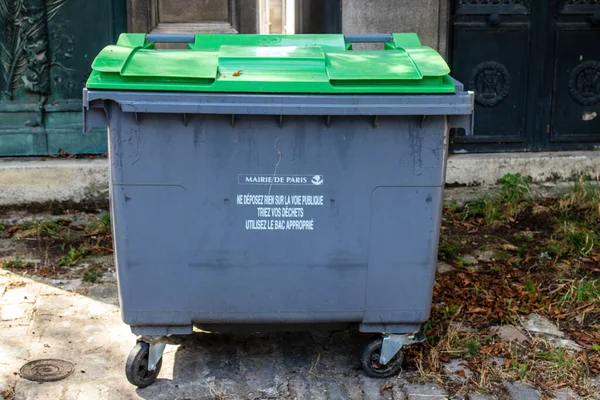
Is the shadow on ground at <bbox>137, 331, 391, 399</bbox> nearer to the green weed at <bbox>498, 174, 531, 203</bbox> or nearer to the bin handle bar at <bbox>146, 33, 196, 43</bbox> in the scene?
the bin handle bar at <bbox>146, 33, 196, 43</bbox>

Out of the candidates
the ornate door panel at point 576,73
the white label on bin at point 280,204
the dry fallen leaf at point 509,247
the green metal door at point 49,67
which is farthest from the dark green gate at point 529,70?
the white label on bin at point 280,204

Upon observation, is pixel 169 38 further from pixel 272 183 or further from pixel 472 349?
pixel 472 349

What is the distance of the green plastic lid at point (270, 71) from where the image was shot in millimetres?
3738

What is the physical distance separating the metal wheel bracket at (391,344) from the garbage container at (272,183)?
0.06 metres

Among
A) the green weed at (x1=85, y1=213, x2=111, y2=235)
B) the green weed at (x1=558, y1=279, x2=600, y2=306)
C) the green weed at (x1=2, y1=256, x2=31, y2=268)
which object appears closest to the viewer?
the green weed at (x1=558, y1=279, x2=600, y2=306)

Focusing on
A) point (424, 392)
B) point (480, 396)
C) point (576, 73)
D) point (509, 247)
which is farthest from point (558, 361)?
point (576, 73)

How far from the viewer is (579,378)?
13.9ft

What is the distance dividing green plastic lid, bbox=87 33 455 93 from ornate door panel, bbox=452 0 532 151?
3.44m

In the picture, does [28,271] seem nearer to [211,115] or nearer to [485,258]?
[211,115]

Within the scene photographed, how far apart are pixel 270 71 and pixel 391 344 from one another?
146 centimetres

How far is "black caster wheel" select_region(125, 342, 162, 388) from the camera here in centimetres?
407

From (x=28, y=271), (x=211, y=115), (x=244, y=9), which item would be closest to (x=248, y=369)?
(x=211, y=115)

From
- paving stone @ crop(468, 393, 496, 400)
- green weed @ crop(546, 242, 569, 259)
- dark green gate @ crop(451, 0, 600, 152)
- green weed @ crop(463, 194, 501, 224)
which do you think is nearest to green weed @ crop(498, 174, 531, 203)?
green weed @ crop(463, 194, 501, 224)

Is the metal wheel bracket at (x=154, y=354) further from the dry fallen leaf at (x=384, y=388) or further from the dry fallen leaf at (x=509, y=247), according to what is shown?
the dry fallen leaf at (x=509, y=247)
